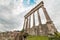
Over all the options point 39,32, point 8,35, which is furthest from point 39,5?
point 8,35

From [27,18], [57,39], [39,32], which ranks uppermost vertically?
[27,18]

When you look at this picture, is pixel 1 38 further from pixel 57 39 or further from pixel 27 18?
pixel 57 39

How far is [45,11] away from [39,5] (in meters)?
1.47

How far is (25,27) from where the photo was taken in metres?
29.0

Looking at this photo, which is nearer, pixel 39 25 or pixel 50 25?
pixel 50 25

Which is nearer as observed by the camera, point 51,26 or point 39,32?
point 51,26

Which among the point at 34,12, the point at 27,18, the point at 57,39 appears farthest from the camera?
the point at 27,18

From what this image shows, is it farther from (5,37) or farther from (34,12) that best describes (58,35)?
(5,37)

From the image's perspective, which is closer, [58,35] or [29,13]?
[58,35]

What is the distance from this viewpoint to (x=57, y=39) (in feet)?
60.8

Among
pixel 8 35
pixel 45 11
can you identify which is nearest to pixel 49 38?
pixel 45 11

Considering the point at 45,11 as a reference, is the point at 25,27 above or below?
below

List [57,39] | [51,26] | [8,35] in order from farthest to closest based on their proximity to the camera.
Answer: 1. [8,35]
2. [51,26]
3. [57,39]

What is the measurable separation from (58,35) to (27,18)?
11.0 meters
